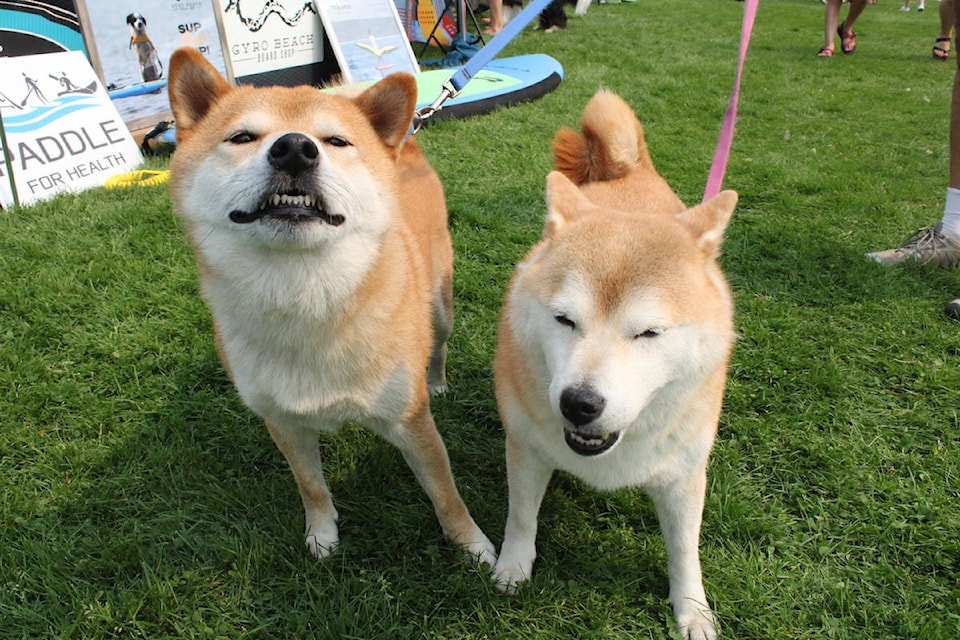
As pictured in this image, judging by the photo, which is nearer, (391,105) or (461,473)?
(391,105)

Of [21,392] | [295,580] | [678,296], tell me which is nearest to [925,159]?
[678,296]

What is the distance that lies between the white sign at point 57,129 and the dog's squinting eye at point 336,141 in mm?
3788

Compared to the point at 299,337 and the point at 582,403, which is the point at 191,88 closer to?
the point at 299,337

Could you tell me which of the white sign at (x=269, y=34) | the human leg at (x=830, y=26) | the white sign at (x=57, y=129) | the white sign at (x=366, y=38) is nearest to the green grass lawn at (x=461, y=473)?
the white sign at (x=57, y=129)

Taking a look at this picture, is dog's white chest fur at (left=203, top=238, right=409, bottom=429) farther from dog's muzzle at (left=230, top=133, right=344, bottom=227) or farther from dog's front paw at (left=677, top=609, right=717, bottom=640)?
dog's front paw at (left=677, top=609, right=717, bottom=640)

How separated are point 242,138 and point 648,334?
129 cm

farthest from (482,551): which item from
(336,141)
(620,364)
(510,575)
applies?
(336,141)

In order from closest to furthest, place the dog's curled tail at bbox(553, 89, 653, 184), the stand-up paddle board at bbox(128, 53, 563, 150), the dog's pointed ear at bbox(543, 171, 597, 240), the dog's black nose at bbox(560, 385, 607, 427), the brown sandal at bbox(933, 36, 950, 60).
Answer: the dog's black nose at bbox(560, 385, 607, 427)
the dog's pointed ear at bbox(543, 171, 597, 240)
the dog's curled tail at bbox(553, 89, 653, 184)
the stand-up paddle board at bbox(128, 53, 563, 150)
the brown sandal at bbox(933, 36, 950, 60)

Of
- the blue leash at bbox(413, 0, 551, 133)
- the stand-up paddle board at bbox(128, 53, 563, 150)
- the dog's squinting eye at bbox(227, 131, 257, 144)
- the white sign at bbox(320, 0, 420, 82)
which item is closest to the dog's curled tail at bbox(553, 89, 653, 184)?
the blue leash at bbox(413, 0, 551, 133)

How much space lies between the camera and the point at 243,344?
1944 millimetres

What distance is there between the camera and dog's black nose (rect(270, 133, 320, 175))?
162cm

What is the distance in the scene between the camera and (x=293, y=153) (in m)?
1.64

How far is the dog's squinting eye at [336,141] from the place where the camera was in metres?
1.90

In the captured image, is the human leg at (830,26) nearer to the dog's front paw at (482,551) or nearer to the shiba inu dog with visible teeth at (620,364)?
the shiba inu dog with visible teeth at (620,364)
